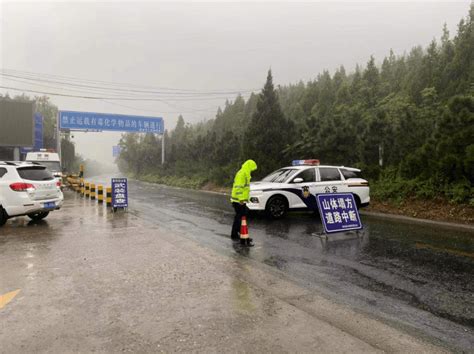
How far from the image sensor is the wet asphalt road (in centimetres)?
415

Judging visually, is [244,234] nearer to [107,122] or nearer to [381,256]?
[381,256]

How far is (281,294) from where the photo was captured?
4.70 metres

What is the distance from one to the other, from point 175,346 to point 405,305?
9.36 feet

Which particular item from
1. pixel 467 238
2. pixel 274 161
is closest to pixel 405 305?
pixel 467 238

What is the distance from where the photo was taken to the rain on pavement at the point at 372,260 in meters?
4.18

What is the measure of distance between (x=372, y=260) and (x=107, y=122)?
34.4 m

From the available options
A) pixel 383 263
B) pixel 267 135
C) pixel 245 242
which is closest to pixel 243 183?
pixel 245 242

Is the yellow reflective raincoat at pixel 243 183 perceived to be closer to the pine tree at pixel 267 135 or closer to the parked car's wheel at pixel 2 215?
the parked car's wheel at pixel 2 215

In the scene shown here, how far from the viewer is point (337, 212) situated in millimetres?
8773

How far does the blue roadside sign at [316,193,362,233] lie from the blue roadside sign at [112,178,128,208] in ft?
25.1

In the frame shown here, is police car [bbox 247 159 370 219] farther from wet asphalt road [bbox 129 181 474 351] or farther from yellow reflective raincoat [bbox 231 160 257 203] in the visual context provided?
yellow reflective raincoat [bbox 231 160 257 203]

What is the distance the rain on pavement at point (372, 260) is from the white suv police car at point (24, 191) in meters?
0.50

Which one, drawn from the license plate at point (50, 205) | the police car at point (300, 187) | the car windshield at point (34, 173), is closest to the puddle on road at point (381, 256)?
the police car at point (300, 187)

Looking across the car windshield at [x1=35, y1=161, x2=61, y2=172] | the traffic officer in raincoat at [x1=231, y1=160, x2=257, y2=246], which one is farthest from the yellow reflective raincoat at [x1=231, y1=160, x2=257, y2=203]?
the car windshield at [x1=35, y1=161, x2=61, y2=172]
